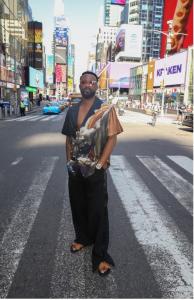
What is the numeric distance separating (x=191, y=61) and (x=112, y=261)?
4598 centimetres

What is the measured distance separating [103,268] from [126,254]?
1.73 ft

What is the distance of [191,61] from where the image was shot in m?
46.0

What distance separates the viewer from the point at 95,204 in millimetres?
3742

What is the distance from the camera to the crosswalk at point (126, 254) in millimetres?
3394

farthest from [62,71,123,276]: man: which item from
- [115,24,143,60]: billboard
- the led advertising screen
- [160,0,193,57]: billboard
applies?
the led advertising screen

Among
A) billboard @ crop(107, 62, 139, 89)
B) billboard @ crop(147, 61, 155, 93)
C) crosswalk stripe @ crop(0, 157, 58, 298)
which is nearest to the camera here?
crosswalk stripe @ crop(0, 157, 58, 298)

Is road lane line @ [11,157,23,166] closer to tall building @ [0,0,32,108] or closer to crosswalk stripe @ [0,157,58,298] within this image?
crosswalk stripe @ [0,157,58,298]

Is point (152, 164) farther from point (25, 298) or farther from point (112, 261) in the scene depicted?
point (25, 298)

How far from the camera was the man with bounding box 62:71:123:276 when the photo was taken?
3.63 m

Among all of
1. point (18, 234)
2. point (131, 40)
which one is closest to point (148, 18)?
point (131, 40)

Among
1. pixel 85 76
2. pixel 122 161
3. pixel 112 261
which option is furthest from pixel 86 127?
pixel 122 161

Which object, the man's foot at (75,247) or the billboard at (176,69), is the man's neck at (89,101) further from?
the billboard at (176,69)

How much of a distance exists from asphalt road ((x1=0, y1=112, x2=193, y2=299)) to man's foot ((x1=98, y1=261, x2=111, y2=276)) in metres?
0.08

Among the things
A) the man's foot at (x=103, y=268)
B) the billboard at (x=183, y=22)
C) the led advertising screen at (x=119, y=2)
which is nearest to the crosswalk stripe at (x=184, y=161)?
the man's foot at (x=103, y=268)
